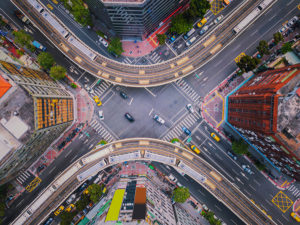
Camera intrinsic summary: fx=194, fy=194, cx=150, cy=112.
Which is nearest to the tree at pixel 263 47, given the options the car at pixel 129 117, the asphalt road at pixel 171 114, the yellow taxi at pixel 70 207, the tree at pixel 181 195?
the asphalt road at pixel 171 114

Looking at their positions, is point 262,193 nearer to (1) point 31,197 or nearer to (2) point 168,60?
(2) point 168,60

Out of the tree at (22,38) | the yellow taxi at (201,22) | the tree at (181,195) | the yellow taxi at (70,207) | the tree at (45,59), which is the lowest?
the tree at (181,195)

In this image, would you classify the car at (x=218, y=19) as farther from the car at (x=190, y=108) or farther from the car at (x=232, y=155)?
the car at (x=232, y=155)

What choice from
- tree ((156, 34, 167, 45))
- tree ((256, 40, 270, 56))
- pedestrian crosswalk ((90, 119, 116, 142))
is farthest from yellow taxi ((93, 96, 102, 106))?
tree ((256, 40, 270, 56))

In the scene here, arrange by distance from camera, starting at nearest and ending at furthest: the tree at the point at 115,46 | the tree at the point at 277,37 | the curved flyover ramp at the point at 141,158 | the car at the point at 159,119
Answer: the tree at the point at 277,37, the curved flyover ramp at the point at 141,158, the tree at the point at 115,46, the car at the point at 159,119

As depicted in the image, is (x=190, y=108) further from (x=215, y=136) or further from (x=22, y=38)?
(x=22, y=38)

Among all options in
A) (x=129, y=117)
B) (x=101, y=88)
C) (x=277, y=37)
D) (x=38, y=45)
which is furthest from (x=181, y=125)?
(x=38, y=45)

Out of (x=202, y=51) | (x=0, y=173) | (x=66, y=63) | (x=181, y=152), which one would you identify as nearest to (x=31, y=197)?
(x=0, y=173)
